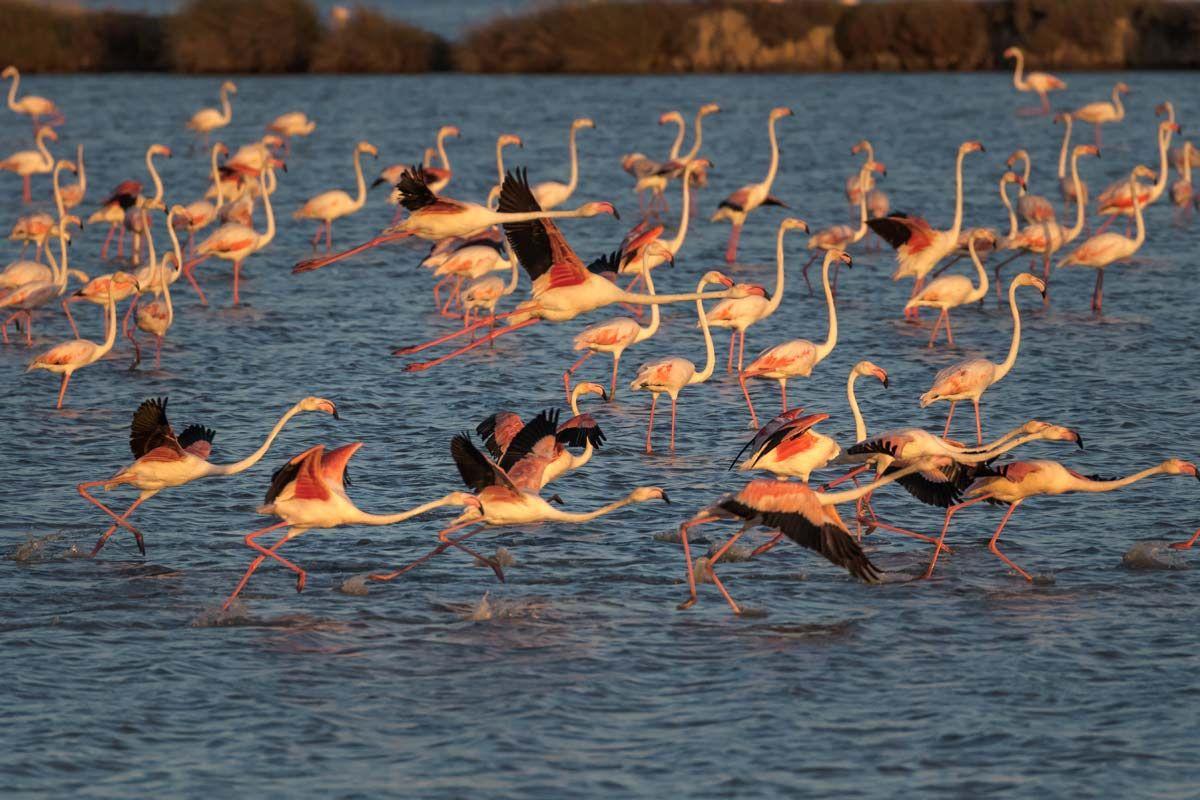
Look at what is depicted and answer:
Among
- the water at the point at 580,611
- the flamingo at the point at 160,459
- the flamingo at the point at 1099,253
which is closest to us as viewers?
the water at the point at 580,611

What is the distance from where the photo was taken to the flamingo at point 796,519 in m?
8.43

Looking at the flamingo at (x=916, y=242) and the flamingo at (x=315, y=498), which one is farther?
the flamingo at (x=916, y=242)

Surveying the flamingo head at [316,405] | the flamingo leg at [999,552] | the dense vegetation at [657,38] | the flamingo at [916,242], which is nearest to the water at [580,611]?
the flamingo leg at [999,552]

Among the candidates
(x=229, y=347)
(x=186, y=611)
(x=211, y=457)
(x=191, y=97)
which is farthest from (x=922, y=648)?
(x=191, y=97)

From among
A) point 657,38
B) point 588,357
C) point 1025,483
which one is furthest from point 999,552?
point 657,38

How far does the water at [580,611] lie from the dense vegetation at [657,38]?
22.4 metres

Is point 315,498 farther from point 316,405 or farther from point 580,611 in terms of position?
point 580,611

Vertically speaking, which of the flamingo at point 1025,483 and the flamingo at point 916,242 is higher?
the flamingo at point 916,242

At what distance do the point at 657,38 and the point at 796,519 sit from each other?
31.3 meters

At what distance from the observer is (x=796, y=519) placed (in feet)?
27.9

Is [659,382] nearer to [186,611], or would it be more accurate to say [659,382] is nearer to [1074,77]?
[186,611]

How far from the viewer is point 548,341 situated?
1563 centimetres

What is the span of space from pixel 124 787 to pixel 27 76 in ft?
112

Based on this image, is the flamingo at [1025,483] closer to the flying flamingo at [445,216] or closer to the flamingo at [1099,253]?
the flying flamingo at [445,216]
